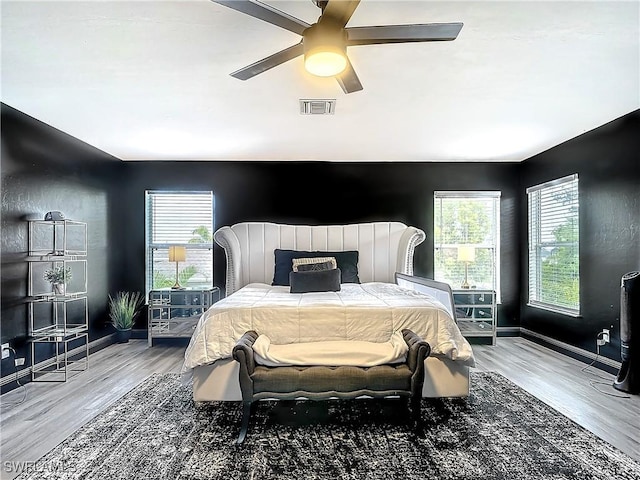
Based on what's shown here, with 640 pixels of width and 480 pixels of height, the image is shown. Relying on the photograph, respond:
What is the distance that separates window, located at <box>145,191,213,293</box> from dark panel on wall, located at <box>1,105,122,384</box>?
0.55 m

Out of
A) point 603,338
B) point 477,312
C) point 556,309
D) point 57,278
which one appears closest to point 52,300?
point 57,278

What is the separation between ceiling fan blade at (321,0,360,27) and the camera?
1.79 meters

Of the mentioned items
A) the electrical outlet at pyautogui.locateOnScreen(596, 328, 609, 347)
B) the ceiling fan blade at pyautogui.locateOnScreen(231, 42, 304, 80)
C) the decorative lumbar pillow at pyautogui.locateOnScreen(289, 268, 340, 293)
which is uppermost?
the ceiling fan blade at pyautogui.locateOnScreen(231, 42, 304, 80)

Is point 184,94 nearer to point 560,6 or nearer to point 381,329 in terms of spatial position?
point 381,329

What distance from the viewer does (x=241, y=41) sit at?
245 cm

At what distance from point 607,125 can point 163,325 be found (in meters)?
5.41

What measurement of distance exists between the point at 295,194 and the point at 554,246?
3.29 meters

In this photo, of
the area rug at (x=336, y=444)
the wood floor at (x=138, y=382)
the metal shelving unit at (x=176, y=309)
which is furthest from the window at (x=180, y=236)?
the area rug at (x=336, y=444)

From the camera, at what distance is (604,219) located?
4.15 meters

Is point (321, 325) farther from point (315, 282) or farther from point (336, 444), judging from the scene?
point (315, 282)

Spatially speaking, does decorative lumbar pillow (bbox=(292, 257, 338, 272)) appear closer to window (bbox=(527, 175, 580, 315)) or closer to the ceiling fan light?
window (bbox=(527, 175, 580, 315))

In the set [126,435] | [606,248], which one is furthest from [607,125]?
[126,435]

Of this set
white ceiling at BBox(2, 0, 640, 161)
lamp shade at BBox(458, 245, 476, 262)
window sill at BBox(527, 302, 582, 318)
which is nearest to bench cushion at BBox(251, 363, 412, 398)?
white ceiling at BBox(2, 0, 640, 161)

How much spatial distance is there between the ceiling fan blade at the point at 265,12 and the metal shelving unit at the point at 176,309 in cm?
389
